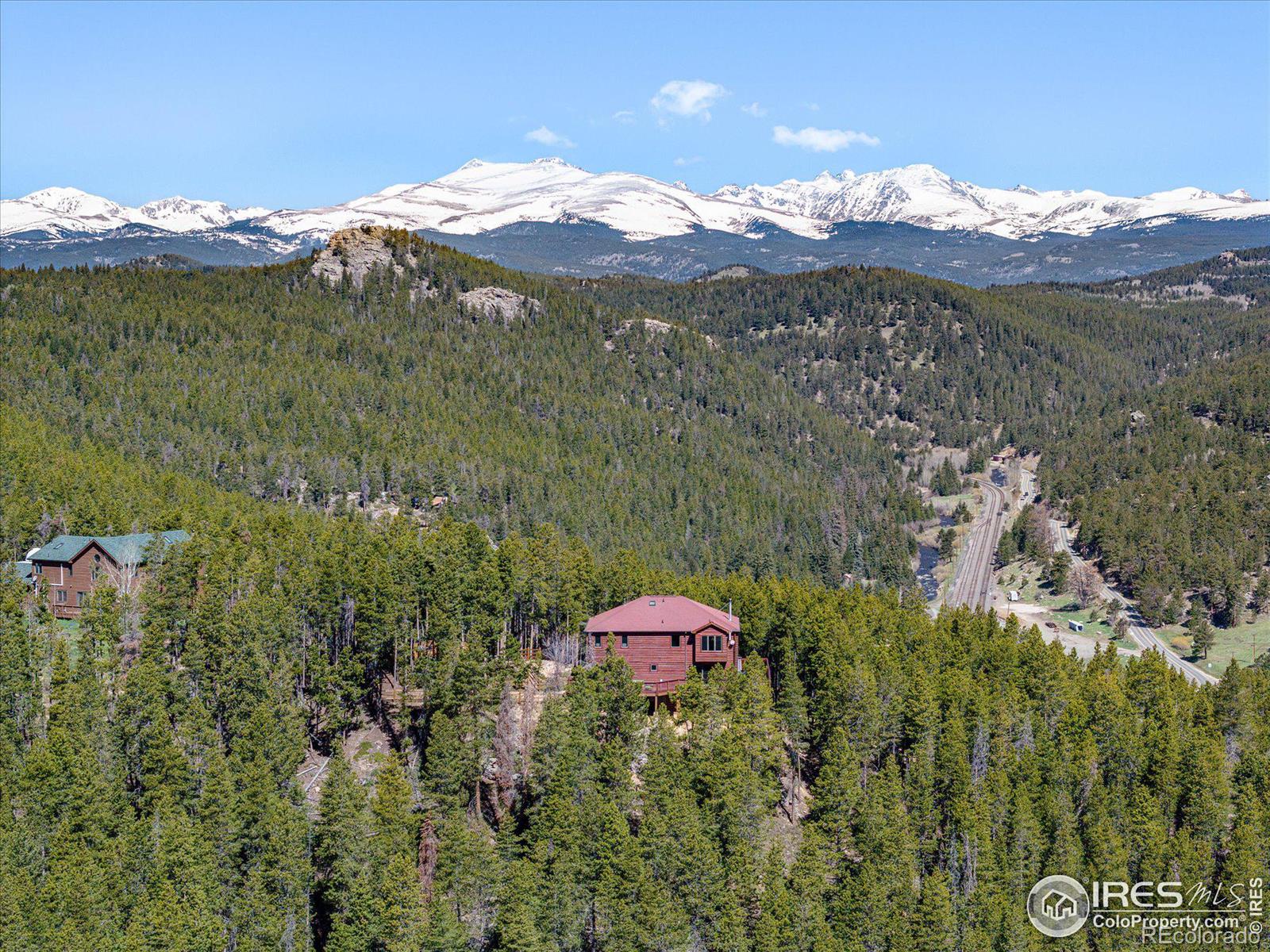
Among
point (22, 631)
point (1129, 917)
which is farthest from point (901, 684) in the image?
point (22, 631)

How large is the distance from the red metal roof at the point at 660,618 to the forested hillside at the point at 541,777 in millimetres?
5747

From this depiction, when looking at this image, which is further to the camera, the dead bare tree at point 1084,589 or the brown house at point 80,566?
the dead bare tree at point 1084,589

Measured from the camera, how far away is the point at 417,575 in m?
92.9

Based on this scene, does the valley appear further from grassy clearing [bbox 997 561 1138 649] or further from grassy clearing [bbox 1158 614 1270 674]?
grassy clearing [bbox 997 561 1138 649]

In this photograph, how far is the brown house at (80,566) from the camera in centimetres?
9844

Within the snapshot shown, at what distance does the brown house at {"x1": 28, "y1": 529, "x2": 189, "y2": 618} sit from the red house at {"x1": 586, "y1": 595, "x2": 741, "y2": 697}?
4089 cm

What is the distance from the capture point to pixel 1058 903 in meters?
75.0

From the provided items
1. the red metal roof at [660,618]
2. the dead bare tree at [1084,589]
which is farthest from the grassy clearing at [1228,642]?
the red metal roof at [660,618]

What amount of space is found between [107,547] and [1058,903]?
83.6 metres

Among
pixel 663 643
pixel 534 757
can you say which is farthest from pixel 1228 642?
pixel 534 757

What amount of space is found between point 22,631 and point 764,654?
57.7 m

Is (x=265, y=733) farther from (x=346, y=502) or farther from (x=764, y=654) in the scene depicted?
(x=346, y=502)

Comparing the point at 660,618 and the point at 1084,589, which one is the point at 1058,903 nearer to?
the point at 660,618

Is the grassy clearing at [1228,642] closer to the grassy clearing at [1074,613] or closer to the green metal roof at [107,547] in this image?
the grassy clearing at [1074,613]
